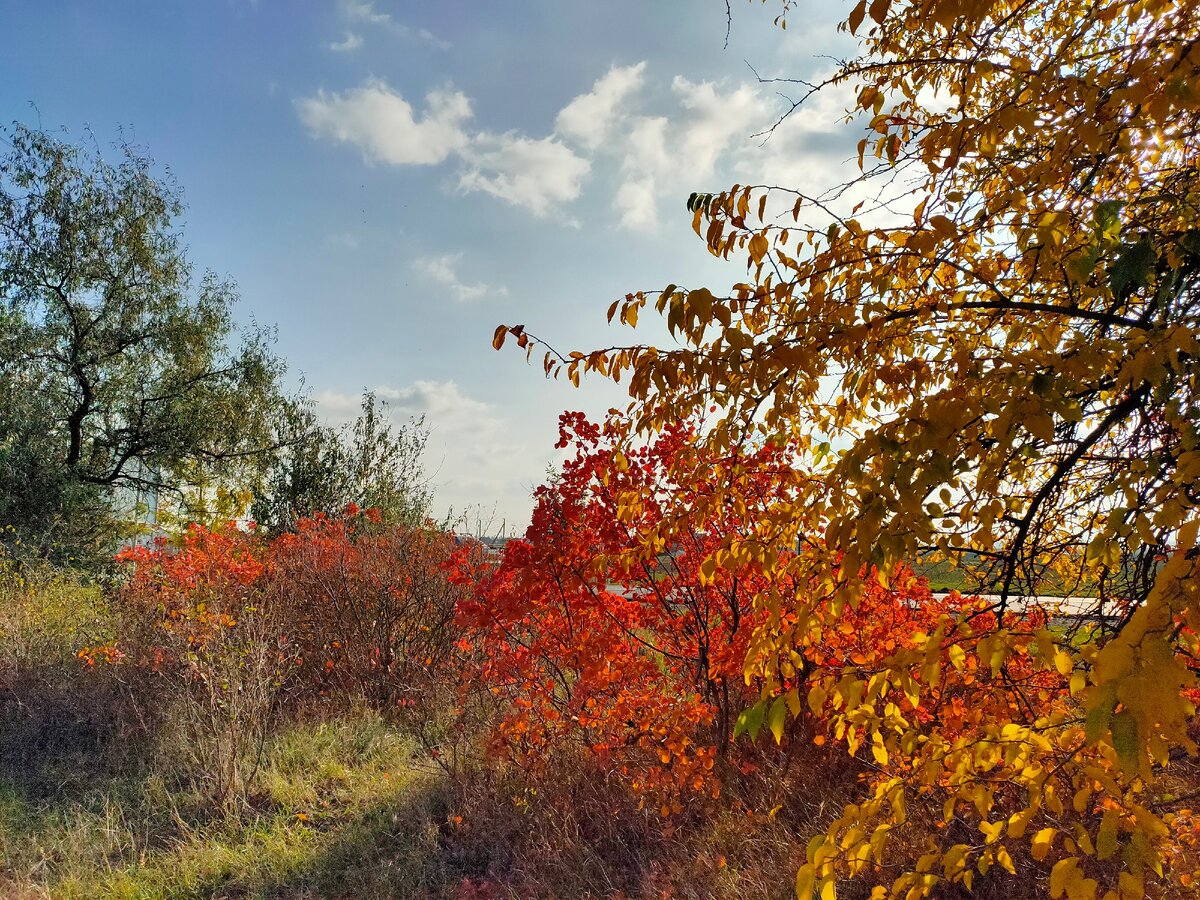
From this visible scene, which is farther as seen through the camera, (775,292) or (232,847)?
(232,847)

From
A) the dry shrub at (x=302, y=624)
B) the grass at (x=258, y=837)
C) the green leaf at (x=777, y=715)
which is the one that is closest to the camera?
the green leaf at (x=777, y=715)

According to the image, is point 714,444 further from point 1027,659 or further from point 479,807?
point 479,807

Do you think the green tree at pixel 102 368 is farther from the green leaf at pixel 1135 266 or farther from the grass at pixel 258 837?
the green leaf at pixel 1135 266

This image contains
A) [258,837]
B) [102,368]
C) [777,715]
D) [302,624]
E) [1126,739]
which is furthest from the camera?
[102,368]

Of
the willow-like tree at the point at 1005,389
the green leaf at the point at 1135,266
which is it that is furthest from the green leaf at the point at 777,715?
the green leaf at the point at 1135,266

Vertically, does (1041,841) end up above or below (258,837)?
above

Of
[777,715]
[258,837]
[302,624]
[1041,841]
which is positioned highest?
[777,715]

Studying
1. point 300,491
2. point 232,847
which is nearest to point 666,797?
point 232,847

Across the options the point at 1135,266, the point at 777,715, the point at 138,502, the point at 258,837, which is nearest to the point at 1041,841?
the point at 777,715

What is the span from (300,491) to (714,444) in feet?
45.5

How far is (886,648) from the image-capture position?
12.2 ft

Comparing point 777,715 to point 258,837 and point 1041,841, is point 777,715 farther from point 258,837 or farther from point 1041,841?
point 258,837

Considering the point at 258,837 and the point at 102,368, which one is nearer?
the point at 258,837

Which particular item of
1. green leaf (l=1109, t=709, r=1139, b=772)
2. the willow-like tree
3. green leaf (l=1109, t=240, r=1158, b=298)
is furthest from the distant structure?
green leaf (l=1109, t=709, r=1139, b=772)
